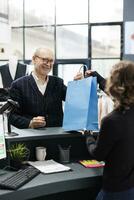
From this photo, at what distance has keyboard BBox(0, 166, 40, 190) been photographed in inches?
73.0

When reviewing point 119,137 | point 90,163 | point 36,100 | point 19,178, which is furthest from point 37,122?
point 119,137

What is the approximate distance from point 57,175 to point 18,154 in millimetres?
294

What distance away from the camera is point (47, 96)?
291 cm

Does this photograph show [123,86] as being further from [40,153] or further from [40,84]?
[40,84]

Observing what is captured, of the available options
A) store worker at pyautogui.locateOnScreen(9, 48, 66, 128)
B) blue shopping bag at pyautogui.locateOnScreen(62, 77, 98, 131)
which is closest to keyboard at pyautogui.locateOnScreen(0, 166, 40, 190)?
blue shopping bag at pyautogui.locateOnScreen(62, 77, 98, 131)

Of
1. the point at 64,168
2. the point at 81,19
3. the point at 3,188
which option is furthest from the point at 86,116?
the point at 81,19

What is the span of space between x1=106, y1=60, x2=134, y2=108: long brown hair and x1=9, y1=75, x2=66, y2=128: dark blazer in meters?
1.12

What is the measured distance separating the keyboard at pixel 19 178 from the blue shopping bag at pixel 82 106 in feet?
1.45

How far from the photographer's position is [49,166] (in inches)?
88.6

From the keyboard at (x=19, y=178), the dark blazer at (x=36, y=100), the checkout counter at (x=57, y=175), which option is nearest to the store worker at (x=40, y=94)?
the dark blazer at (x=36, y=100)

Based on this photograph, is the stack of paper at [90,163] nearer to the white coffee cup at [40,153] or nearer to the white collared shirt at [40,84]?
the white coffee cup at [40,153]

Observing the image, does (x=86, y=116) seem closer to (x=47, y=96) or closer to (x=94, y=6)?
(x=47, y=96)

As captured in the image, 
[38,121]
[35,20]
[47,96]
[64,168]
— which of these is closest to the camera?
[64,168]

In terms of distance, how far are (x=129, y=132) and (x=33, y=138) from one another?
76 cm
